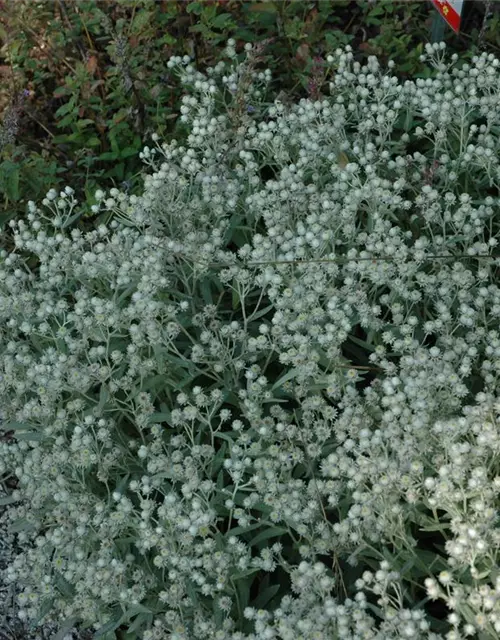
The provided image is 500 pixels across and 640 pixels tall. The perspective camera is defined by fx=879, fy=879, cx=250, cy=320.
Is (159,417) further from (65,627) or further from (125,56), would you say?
(125,56)

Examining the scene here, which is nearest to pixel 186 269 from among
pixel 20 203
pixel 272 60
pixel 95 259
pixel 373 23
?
pixel 95 259

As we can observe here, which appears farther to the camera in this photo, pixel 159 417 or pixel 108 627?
pixel 159 417

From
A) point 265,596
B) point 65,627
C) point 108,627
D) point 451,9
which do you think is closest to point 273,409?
point 265,596

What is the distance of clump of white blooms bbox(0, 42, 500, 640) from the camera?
2848mm

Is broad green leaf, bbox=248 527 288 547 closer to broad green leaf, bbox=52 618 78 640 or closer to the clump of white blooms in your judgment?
the clump of white blooms


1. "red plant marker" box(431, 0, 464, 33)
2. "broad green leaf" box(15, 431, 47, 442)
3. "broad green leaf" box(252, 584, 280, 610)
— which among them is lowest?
"broad green leaf" box(252, 584, 280, 610)

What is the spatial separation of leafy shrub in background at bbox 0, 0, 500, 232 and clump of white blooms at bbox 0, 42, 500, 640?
33.3 inches

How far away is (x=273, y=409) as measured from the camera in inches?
128

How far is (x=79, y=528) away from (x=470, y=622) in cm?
140

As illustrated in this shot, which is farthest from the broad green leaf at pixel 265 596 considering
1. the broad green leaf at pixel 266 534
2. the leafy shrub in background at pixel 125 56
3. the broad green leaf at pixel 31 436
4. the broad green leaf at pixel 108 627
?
the leafy shrub in background at pixel 125 56

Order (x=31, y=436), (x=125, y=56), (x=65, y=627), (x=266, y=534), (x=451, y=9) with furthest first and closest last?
(x=125, y=56) < (x=451, y=9) < (x=31, y=436) < (x=65, y=627) < (x=266, y=534)

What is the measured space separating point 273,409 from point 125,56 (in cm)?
257

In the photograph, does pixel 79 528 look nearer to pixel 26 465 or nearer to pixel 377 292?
pixel 26 465

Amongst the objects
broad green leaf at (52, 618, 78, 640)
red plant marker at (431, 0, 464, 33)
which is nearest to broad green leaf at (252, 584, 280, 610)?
broad green leaf at (52, 618, 78, 640)
